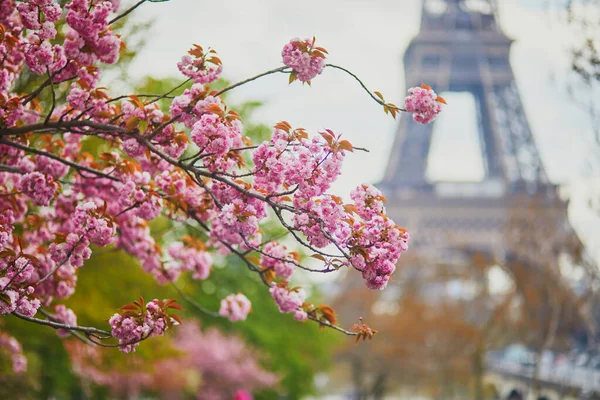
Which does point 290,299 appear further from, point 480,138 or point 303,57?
point 480,138

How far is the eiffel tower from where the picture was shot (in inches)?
1593

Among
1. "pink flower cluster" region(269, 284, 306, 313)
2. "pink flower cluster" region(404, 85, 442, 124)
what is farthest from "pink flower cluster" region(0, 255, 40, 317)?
"pink flower cluster" region(404, 85, 442, 124)

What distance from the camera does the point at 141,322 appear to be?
3.84 metres

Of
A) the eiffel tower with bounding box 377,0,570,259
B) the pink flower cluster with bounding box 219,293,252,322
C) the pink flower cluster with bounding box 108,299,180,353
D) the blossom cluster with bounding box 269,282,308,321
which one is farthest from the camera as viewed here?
the eiffel tower with bounding box 377,0,570,259

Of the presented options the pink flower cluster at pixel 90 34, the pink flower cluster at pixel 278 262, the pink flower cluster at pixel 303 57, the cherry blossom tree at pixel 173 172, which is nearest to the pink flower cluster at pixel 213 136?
the cherry blossom tree at pixel 173 172

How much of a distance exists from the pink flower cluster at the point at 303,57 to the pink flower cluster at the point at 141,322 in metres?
1.52

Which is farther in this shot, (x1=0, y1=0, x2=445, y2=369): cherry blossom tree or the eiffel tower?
the eiffel tower

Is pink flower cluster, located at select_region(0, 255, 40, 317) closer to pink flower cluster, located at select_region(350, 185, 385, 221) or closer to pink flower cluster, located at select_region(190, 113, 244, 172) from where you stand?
pink flower cluster, located at select_region(190, 113, 244, 172)

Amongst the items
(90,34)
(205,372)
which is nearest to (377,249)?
(90,34)

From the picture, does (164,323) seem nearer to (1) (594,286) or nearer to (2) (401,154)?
(1) (594,286)

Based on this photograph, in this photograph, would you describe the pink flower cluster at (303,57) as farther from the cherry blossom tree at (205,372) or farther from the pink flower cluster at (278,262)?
the cherry blossom tree at (205,372)

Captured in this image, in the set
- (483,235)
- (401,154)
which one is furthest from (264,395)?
(401,154)

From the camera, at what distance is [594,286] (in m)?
16.5

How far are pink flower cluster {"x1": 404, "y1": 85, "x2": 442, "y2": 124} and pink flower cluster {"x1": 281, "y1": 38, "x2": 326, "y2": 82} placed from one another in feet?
1.96
